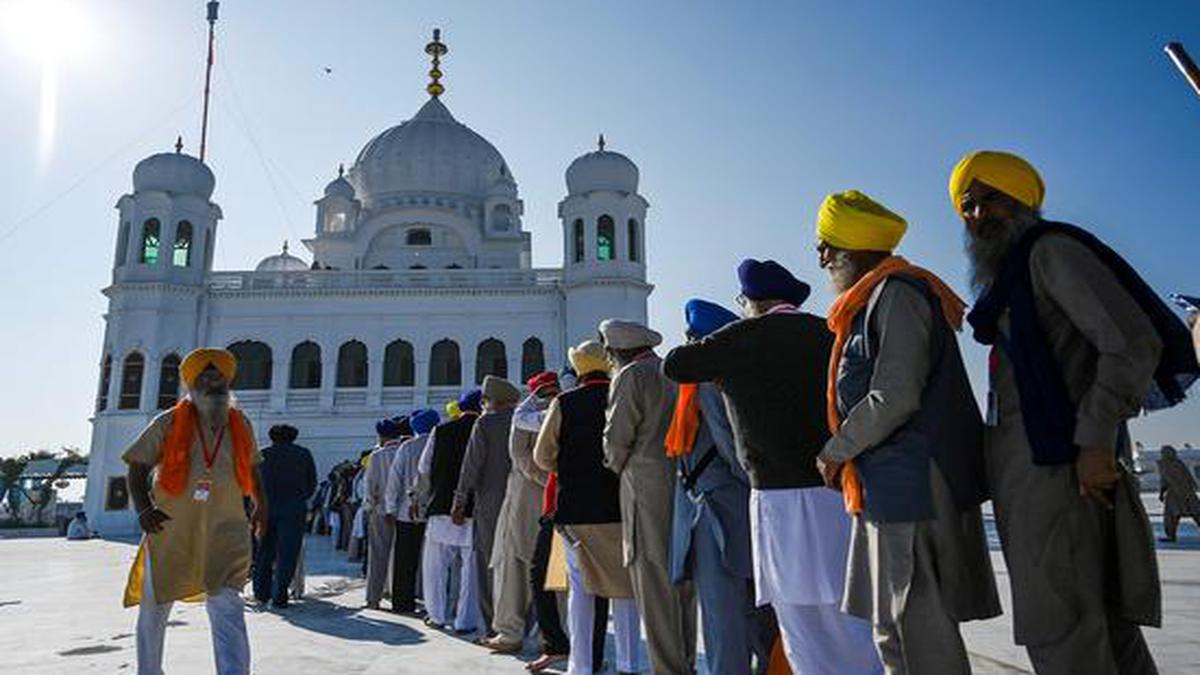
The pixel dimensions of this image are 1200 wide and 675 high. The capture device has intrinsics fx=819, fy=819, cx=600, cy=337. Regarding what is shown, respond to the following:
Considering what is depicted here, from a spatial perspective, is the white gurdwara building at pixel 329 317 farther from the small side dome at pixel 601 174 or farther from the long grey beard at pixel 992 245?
the long grey beard at pixel 992 245

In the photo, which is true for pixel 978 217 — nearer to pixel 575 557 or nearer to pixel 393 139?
pixel 575 557

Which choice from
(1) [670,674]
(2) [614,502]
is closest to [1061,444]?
(1) [670,674]

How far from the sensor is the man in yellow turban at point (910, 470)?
2.26 m

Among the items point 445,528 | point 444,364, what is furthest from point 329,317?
point 445,528

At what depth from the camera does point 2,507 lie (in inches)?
1499

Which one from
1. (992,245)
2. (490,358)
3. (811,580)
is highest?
(490,358)

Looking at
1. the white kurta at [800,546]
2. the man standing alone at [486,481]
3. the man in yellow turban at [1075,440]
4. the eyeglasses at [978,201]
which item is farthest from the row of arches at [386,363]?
the man in yellow turban at [1075,440]

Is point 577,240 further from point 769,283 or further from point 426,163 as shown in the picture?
point 769,283

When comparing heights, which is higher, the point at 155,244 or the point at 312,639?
the point at 155,244

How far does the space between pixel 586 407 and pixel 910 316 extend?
7.50 feet

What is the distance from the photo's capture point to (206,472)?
12.2 ft

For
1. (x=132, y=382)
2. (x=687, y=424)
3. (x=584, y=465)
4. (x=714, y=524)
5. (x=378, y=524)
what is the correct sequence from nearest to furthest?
(x=714, y=524) < (x=687, y=424) < (x=584, y=465) < (x=378, y=524) < (x=132, y=382)

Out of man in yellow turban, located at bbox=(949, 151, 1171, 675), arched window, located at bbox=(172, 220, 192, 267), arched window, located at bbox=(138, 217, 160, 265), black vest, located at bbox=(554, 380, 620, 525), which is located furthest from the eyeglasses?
arched window, located at bbox=(138, 217, 160, 265)

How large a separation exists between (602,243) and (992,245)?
80.0ft
